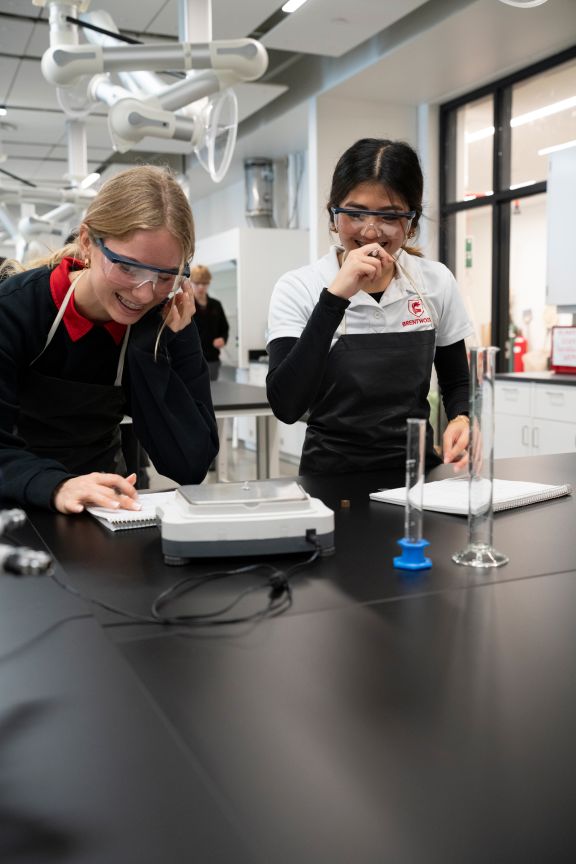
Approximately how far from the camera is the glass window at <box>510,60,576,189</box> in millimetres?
5016

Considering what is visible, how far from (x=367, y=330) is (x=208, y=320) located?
473cm

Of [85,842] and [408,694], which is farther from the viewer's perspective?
[408,694]

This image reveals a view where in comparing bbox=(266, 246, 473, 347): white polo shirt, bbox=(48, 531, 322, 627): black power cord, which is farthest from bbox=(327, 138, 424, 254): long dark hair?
bbox=(48, 531, 322, 627): black power cord

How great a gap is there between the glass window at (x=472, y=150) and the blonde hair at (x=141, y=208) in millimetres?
4745

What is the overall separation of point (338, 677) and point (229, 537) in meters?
0.34

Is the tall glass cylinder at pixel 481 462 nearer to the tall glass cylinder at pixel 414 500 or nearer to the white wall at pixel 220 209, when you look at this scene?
the tall glass cylinder at pixel 414 500

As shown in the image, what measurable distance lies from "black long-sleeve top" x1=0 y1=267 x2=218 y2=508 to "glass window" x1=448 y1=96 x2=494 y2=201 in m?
4.65

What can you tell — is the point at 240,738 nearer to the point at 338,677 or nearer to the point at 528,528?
the point at 338,677

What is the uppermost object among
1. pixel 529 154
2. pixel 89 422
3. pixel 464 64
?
pixel 464 64

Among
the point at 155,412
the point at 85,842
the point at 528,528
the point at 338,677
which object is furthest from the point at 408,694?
the point at 155,412

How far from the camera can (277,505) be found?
40.4 inches

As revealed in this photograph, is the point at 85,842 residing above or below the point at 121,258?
below

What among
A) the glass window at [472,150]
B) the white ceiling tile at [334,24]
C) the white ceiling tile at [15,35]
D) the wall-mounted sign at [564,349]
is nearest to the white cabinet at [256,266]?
the glass window at [472,150]

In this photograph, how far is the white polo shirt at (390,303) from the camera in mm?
1742
